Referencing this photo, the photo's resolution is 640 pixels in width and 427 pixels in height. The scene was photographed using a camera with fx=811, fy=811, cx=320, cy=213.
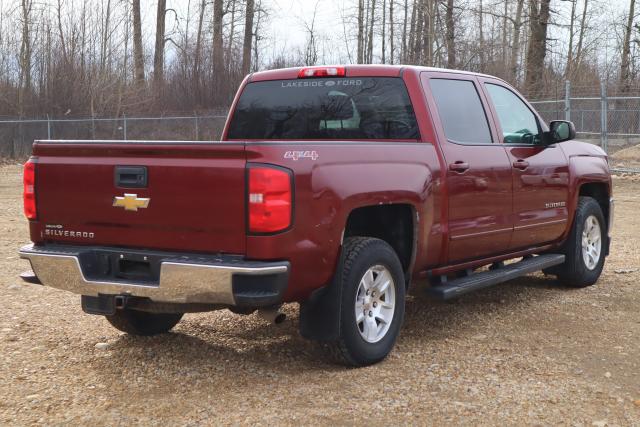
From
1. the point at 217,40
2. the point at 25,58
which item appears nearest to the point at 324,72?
the point at 25,58

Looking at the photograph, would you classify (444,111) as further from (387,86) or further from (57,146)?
(57,146)

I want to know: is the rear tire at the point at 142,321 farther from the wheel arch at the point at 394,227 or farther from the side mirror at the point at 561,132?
the side mirror at the point at 561,132

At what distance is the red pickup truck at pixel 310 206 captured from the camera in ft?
13.9

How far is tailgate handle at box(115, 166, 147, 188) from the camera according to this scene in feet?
14.6

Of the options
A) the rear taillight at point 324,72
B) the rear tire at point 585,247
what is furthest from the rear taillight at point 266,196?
the rear tire at point 585,247

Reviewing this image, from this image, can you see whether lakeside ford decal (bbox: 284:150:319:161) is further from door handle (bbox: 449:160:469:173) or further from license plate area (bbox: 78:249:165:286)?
door handle (bbox: 449:160:469:173)

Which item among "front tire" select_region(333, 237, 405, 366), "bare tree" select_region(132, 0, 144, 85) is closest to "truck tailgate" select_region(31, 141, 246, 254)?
"front tire" select_region(333, 237, 405, 366)

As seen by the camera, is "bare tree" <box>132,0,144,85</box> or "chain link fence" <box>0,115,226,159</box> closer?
"chain link fence" <box>0,115,226,159</box>

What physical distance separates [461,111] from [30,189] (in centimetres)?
304

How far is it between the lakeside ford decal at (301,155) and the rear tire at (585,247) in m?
3.65

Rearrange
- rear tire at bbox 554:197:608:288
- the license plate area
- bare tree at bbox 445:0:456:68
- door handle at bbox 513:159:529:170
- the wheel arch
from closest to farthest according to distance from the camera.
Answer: the license plate area, the wheel arch, door handle at bbox 513:159:529:170, rear tire at bbox 554:197:608:288, bare tree at bbox 445:0:456:68

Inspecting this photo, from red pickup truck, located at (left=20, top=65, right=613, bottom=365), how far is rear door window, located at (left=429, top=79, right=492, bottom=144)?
0.02m

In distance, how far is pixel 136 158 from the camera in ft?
14.7

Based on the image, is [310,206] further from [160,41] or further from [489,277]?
[160,41]
